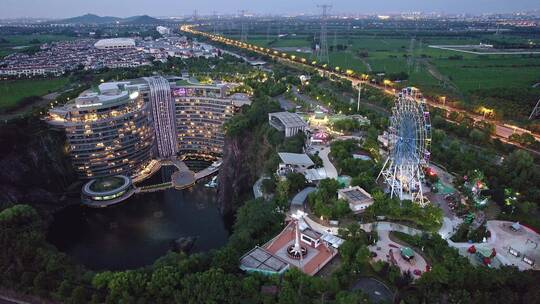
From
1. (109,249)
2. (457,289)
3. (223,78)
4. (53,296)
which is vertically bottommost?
(109,249)

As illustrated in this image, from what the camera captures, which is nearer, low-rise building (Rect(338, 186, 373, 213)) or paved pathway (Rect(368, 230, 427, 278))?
paved pathway (Rect(368, 230, 427, 278))

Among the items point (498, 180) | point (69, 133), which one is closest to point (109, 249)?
point (69, 133)

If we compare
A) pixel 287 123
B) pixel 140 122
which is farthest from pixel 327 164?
pixel 140 122

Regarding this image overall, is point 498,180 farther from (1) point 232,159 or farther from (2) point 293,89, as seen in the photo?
(2) point 293,89

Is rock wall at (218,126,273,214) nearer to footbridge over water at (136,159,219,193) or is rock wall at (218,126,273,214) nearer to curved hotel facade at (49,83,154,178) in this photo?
footbridge over water at (136,159,219,193)

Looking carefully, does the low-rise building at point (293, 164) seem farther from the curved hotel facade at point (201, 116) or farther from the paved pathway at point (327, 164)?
the curved hotel facade at point (201, 116)

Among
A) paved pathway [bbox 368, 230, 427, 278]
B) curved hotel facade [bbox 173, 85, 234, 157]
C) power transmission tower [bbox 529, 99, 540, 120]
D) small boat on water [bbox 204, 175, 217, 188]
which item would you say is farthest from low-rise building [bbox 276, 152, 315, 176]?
power transmission tower [bbox 529, 99, 540, 120]
